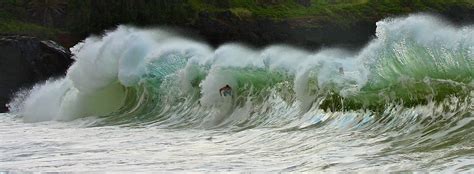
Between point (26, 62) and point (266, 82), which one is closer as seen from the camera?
point (266, 82)

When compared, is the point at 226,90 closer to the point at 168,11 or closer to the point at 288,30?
the point at 168,11

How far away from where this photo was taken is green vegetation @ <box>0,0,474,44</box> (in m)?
45.7

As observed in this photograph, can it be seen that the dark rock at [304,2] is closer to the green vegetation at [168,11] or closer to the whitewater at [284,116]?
the green vegetation at [168,11]

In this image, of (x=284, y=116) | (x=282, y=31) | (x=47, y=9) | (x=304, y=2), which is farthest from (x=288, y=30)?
(x=284, y=116)

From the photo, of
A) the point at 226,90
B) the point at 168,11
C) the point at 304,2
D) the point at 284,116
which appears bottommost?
the point at 284,116

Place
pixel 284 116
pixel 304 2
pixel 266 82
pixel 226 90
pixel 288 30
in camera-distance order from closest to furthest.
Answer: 1. pixel 284 116
2. pixel 266 82
3. pixel 226 90
4. pixel 288 30
5. pixel 304 2

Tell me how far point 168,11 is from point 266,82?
35.6 meters

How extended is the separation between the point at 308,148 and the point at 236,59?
21.3ft

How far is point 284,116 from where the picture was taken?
11.6 m

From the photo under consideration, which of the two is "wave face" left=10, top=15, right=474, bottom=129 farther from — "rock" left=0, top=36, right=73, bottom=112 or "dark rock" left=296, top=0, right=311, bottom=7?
"dark rock" left=296, top=0, right=311, bottom=7

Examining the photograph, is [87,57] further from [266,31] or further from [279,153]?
[266,31]

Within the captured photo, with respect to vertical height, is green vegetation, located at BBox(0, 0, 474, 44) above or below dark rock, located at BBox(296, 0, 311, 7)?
below

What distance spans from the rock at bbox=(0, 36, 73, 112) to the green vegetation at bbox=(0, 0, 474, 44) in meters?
13.4

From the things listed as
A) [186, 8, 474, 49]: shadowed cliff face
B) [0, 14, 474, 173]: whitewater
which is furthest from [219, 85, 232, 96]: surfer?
[186, 8, 474, 49]: shadowed cliff face
